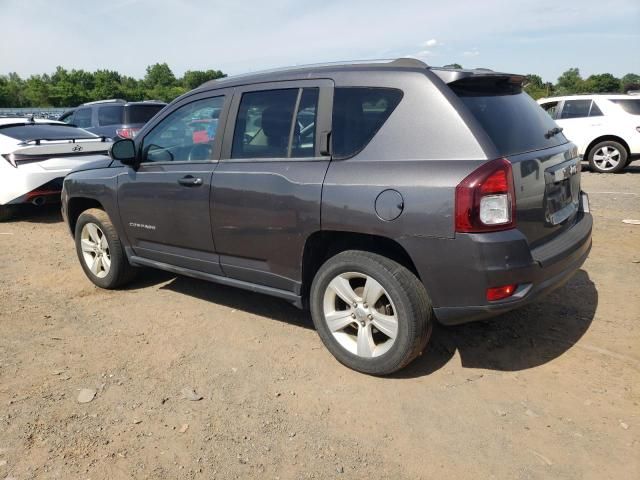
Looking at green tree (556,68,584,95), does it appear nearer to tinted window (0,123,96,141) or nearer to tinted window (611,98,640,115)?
tinted window (611,98,640,115)

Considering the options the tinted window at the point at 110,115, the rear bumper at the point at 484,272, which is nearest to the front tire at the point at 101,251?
the rear bumper at the point at 484,272

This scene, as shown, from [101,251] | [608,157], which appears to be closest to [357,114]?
[101,251]

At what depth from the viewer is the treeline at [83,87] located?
2611 inches

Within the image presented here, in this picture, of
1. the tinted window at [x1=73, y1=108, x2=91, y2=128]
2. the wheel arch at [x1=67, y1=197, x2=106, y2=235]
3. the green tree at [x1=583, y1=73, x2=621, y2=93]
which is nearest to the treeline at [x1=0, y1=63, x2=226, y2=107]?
the tinted window at [x1=73, y1=108, x2=91, y2=128]

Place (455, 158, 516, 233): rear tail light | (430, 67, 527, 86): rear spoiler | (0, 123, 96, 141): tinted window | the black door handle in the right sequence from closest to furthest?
(455, 158, 516, 233): rear tail light → (430, 67, 527, 86): rear spoiler → the black door handle → (0, 123, 96, 141): tinted window

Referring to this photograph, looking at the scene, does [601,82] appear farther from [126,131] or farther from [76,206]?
[76,206]

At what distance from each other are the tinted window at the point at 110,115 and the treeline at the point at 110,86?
4094 cm

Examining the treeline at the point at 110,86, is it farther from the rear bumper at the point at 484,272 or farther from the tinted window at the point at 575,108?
the rear bumper at the point at 484,272

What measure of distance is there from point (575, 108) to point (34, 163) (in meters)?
11.0

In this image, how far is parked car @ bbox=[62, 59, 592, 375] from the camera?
272cm

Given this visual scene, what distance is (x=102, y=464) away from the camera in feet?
8.24

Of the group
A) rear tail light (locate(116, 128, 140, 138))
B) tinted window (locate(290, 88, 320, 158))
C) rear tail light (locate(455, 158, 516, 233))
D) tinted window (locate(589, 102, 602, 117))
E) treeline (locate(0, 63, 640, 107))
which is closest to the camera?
rear tail light (locate(455, 158, 516, 233))

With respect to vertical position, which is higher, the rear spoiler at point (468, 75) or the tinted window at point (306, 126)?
the rear spoiler at point (468, 75)

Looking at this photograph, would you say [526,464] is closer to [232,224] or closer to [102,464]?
[102,464]
